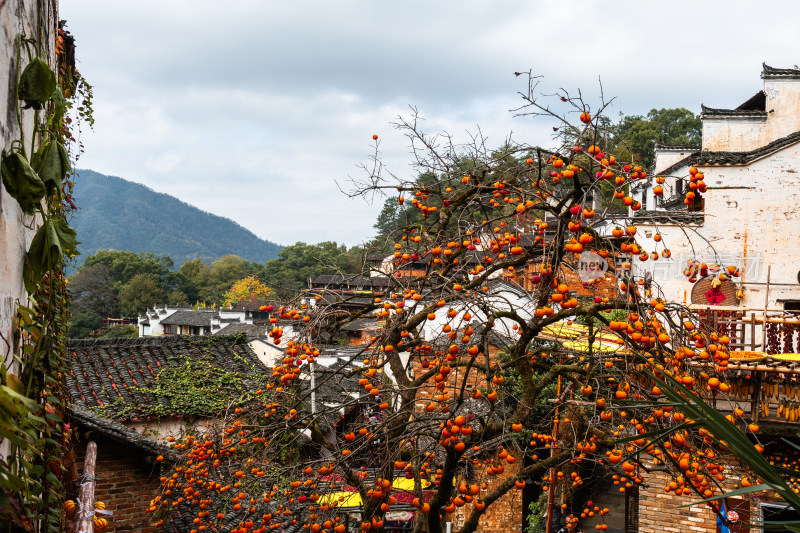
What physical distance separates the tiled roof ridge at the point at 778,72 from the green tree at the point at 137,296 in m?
48.9

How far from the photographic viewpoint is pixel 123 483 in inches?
292

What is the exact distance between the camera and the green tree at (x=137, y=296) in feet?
168

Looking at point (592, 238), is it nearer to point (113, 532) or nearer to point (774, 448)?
point (774, 448)

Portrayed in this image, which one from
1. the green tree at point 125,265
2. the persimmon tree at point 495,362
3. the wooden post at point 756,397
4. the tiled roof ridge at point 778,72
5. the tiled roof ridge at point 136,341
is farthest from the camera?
the green tree at point 125,265

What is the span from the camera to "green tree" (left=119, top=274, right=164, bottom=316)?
168ft

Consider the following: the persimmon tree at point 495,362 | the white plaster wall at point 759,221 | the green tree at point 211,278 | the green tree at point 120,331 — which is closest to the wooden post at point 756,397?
the persimmon tree at point 495,362

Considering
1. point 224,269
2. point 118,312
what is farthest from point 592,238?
point 224,269

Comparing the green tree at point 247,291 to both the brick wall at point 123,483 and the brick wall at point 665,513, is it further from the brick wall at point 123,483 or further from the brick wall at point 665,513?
the brick wall at point 665,513

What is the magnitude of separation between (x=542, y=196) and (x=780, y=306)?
27.8ft

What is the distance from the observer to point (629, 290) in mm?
4730

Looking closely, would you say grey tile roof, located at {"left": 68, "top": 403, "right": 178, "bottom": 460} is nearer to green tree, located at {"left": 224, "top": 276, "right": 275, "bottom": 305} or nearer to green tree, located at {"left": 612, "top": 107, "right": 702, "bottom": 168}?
green tree, located at {"left": 612, "top": 107, "right": 702, "bottom": 168}

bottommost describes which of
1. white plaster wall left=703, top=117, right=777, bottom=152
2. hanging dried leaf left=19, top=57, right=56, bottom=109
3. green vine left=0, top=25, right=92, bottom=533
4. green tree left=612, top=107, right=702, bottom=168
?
green vine left=0, top=25, right=92, bottom=533

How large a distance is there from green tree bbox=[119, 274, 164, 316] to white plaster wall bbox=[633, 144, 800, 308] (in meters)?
48.3

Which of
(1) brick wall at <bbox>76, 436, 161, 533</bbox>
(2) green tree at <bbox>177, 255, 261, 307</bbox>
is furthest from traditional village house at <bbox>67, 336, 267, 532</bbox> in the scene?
(2) green tree at <bbox>177, 255, 261, 307</bbox>
